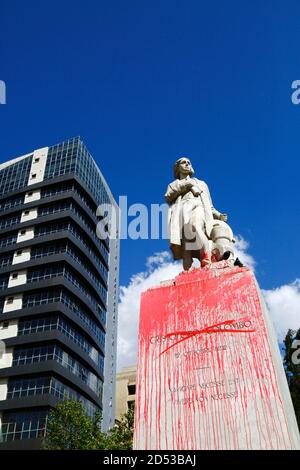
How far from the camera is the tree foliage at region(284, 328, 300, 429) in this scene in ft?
73.2

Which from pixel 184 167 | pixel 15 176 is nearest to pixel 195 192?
pixel 184 167

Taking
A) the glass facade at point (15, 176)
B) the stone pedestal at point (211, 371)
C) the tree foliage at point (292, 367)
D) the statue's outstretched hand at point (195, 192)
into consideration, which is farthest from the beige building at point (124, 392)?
the stone pedestal at point (211, 371)

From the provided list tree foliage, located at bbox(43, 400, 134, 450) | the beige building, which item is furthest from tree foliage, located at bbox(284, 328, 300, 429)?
the beige building

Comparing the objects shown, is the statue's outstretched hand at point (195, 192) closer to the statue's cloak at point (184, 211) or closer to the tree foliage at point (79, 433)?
the statue's cloak at point (184, 211)

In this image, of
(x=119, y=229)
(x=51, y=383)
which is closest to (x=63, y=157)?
(x=119, y=229)

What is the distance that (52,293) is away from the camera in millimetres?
43188

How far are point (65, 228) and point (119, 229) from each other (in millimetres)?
16044

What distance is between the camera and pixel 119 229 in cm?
6191

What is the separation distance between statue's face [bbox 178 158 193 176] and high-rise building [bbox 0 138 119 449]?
3170 centimetres

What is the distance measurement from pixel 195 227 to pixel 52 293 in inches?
1514

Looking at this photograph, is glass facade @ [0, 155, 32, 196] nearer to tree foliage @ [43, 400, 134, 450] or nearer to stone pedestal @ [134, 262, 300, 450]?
tree foliage @ [43, 400, 134, 450]

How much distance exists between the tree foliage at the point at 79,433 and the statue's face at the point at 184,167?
1713 cm

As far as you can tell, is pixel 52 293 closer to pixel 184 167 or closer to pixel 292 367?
pixel 292 367
